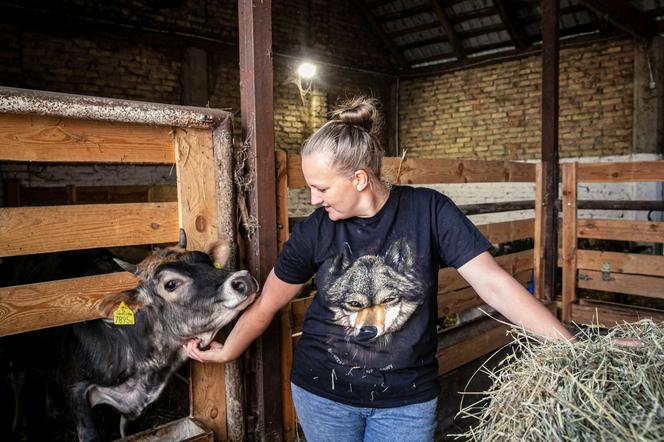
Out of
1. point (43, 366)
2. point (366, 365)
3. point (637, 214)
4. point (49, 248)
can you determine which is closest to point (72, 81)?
point (43, 366)

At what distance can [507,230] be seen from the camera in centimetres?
486

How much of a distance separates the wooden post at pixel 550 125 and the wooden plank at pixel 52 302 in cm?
449

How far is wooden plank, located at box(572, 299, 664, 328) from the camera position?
5.00 metres

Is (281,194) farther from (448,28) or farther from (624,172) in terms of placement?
(448,28)

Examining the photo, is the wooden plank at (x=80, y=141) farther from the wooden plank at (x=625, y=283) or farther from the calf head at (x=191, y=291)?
the wooden plank at (x=625, y=283)

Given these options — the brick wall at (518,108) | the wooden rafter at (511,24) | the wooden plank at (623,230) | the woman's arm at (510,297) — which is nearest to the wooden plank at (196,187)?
the woman's arm at (510,297)

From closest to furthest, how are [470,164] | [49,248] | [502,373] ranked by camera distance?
1. [502,373]
2. [49,248]
3. [470,164]

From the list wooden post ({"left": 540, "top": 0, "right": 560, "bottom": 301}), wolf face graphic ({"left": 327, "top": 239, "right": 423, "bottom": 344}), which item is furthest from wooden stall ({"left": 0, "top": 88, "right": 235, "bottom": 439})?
wooden post ({"left": 540, "top": 0, "right": 560, "bottom": 301})

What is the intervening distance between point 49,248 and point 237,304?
0.84 m

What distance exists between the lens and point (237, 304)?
7.73 feet

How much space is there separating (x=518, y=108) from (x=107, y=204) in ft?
36.3

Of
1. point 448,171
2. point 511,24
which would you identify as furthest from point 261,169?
point 511,24

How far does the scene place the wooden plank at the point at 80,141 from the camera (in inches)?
81.6

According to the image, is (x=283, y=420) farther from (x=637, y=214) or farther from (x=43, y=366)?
(x=637, y=214)
